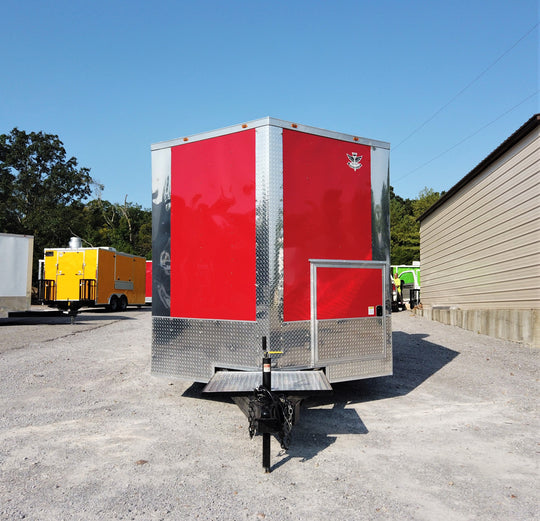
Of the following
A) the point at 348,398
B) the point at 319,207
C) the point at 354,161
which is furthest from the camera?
the point at 348,398

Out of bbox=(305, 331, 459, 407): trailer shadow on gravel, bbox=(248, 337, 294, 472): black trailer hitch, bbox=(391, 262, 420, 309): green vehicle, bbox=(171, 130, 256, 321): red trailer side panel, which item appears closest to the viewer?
bbox=(248, 337, 294, 472): black trailer hitch

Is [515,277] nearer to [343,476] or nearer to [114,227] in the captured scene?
[343,476]

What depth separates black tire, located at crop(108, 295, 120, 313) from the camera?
2100 centimetres

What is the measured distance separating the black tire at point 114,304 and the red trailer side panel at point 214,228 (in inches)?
652

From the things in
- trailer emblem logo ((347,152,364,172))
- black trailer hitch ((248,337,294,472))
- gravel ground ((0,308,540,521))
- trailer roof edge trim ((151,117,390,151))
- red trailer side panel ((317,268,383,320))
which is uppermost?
trailer roof edge trim ((151,117,390,151))

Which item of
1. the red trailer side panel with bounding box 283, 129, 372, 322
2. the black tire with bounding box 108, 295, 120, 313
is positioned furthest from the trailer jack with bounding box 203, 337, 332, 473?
the black tire with bounding box 108, 295, 120, 313

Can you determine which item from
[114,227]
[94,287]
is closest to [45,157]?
[114,227]

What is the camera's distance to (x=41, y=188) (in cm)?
4403

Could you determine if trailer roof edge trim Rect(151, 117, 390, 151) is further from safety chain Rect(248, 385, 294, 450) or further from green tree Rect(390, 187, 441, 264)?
green tree Rect(390, 187, 441, 264)

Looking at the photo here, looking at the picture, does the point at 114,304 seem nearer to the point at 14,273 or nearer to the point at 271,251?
the point at 14,273

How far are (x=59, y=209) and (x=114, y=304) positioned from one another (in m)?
22.8

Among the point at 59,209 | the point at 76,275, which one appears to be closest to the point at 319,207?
the point at 76,275

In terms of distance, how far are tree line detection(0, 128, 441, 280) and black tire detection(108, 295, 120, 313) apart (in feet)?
48.8

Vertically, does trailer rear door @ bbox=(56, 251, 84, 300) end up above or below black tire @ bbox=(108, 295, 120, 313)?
above
